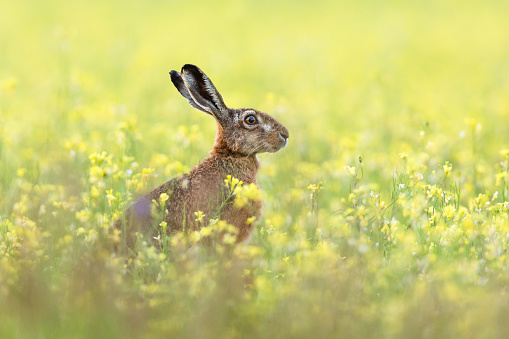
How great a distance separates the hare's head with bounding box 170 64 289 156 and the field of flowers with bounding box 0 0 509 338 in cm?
64

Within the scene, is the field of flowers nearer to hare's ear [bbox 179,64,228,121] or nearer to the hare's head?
the hare's head

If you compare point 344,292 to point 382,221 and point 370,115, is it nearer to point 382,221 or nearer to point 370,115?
point 382,221

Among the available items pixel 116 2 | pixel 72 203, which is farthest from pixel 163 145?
pixel 116 2

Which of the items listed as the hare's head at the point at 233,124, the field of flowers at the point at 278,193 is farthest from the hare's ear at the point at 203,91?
the field of flowers at the point at 278,193

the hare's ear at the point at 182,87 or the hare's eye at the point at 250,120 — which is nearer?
the hare's ear at the point at 182,87

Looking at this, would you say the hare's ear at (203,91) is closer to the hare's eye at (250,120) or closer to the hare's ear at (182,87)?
the hare's ear at (182,87)

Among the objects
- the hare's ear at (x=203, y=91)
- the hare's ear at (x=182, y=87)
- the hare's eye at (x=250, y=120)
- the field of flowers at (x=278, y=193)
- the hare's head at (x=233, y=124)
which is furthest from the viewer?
the hare's eye at (x=250, y=120)

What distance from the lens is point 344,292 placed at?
15.4ft

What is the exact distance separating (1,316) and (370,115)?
29.0 feet

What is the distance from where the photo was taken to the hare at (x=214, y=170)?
6.05 metres

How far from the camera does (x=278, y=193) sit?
8.10 m

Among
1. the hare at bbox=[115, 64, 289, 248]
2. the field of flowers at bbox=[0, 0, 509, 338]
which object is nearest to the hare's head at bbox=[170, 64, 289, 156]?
the hare at bbox=[115, 64, 289, 248]

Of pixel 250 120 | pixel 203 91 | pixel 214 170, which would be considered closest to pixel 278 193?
pixel 250 120

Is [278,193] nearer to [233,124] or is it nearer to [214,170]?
[233,124]
